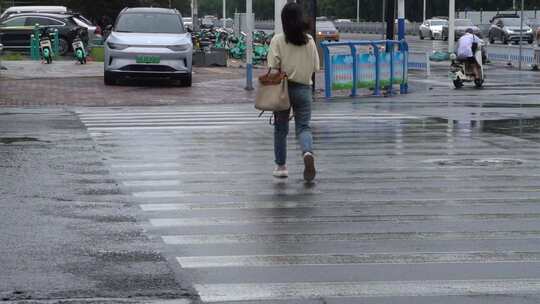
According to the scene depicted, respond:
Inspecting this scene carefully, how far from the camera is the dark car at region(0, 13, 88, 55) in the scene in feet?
137

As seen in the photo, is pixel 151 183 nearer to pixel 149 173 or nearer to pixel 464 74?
pixel 149 173

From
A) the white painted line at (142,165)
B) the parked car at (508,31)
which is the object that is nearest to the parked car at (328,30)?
the parked car at (508,31)

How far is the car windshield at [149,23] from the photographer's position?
27297 mm

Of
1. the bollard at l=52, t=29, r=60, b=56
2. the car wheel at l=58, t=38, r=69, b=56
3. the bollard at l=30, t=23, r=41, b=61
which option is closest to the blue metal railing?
the bollard at l=30, t=23, r=41, b=61

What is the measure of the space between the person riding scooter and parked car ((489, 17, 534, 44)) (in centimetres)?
3689

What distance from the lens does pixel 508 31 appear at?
218 ft

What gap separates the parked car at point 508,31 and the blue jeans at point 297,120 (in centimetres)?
5564

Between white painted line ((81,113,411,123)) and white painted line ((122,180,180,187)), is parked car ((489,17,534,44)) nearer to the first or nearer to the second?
white painted line ((81,113,411,123))

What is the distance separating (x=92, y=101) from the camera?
2295cm

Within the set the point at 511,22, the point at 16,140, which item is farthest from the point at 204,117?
the point at 511,22

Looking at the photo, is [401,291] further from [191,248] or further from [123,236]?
[123,236]

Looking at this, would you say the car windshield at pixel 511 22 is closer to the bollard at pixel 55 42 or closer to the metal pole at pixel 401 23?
the bollard at pixel 55 42

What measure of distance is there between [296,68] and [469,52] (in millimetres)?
18637

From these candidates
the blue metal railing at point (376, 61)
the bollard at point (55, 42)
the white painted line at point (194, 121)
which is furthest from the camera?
the bollard at point (55, 42)
